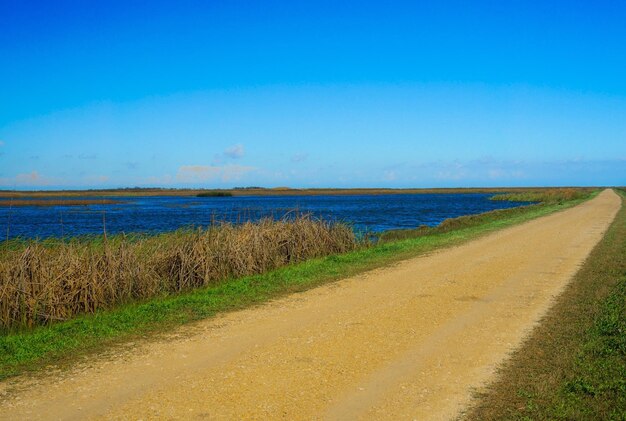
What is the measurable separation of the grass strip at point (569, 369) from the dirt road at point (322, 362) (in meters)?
0.35

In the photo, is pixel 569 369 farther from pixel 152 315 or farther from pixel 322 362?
pixel 152 315

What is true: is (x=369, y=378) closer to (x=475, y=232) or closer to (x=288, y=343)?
(x=288, y=343)

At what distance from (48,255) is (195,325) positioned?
457 cm

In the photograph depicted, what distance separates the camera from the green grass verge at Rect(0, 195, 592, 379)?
810 centimetres

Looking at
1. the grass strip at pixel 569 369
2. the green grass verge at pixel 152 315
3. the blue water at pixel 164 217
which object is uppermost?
the grass strip at pixel 569 369

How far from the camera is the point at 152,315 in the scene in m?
10.5

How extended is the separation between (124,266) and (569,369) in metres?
9.81

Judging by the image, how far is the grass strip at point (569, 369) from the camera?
5.90 metres

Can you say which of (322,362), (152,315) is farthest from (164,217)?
(322,362)

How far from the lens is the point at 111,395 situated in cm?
635

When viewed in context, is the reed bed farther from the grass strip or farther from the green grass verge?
the grass strip

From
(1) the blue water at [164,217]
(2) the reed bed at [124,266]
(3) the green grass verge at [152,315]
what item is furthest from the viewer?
(1) the blue water at [164,217]

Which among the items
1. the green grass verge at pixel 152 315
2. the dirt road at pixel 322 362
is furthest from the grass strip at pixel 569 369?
the green grass verge at pixel 152 315

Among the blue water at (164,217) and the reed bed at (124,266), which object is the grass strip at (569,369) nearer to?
the reed bed at (124,266)
